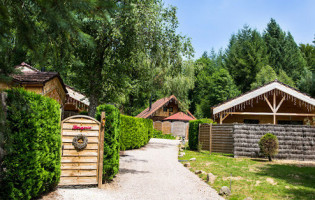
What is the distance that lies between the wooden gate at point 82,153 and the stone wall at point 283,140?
365 inches

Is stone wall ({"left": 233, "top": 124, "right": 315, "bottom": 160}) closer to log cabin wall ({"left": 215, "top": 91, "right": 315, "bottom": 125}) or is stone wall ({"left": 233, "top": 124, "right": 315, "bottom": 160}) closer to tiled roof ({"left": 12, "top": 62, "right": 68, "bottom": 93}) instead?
log cabin wall ({"left": 215, "top": 91, "right": 315, "bottom": 125})

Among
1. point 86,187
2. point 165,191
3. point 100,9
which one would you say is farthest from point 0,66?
point 165,191

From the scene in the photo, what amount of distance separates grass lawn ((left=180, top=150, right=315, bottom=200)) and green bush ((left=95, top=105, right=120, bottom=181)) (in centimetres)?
317

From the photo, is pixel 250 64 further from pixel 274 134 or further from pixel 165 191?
pixel 165 191

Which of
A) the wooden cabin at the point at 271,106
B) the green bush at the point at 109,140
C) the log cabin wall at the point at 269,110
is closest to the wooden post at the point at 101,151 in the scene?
the green bush at the point at 109,140

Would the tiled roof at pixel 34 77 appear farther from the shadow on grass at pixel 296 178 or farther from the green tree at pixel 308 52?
the green tree at pixel 308 52

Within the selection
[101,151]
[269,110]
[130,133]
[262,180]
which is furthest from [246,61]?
[101,151]

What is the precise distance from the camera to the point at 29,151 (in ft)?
18.0

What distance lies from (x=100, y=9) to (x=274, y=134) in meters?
13.6

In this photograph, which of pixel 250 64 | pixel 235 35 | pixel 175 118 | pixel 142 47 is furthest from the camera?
pixel 235 35

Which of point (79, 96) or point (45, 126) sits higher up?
point (79, 96)

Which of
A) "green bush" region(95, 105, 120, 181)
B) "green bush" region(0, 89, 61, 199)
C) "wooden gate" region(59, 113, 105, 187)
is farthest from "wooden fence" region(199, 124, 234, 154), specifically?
"green bush" region(0, 89, 61, 199)

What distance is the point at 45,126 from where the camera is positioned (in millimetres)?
6141

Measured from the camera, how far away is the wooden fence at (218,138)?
1590 centimetres
